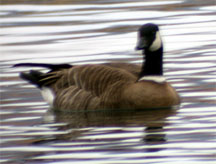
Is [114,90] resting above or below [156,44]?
below

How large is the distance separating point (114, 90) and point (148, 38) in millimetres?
972

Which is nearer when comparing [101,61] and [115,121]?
[115,121]

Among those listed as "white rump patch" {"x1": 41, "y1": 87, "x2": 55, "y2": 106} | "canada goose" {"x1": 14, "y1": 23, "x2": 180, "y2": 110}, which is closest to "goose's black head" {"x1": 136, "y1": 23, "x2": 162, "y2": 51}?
"canada goose" {"x1": 14, "y1": 23, "x2": 180, "y2": 110}

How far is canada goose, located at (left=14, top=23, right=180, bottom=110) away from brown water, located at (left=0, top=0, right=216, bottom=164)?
21 cm

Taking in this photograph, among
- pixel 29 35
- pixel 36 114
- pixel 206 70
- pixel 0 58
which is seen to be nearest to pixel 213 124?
pixel 36 114

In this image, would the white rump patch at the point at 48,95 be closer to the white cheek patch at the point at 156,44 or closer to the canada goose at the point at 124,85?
the canada goose at the point at 124,85

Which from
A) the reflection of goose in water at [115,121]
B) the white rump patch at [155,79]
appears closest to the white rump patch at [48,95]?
the reflection of goose in water at [115,121]

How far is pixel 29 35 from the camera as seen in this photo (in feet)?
70.3

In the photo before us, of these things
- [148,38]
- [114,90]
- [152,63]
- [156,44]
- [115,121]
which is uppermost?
[148,38]

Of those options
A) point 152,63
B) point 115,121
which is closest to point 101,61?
point 152,63

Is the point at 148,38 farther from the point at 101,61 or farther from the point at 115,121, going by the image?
the point at 101,61

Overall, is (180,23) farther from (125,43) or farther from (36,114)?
(36,114)

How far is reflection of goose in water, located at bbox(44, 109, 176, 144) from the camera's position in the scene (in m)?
11.6

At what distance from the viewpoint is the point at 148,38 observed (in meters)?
13.7
